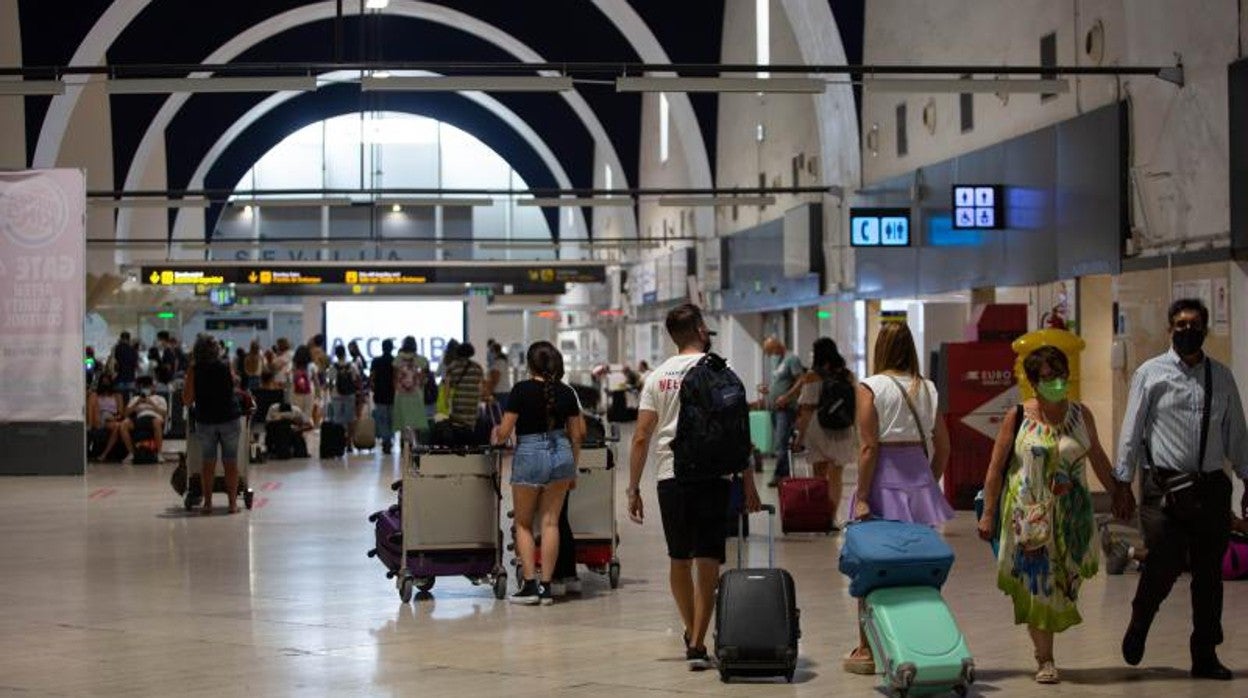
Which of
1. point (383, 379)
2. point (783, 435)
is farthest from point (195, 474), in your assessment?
point (383, 379)

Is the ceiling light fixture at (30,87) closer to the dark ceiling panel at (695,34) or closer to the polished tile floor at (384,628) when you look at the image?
the polished tile floor at (384,628)

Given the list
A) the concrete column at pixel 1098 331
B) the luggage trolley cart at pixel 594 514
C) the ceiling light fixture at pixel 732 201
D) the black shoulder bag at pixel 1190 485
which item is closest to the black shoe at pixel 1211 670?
the black shoulder bag at pixel 1190 485

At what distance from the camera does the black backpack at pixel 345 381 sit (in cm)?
2633

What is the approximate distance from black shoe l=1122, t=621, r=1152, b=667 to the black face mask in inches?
45.0

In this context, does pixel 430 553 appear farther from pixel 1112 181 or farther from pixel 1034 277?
pixel 1034 277

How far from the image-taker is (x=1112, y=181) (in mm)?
15953

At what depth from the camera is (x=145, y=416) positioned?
2441cm

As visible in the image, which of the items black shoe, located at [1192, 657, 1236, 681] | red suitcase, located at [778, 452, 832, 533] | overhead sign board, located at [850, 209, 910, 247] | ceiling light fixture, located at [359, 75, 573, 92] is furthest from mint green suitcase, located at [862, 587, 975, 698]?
overhead sign board, located at [850, 209, 910, 247]

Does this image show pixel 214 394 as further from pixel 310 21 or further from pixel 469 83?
pixel 310 21

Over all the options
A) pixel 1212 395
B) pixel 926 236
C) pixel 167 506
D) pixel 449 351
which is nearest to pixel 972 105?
pixel 926 236

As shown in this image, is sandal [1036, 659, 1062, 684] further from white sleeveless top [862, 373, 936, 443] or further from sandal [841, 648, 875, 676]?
white sleeveless top [862, 373, 936, 443]

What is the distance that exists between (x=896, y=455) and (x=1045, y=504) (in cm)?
72

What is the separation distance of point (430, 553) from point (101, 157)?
3159cm

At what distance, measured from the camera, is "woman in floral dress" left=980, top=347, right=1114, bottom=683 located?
25.1 ft
